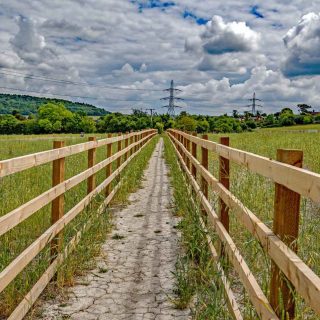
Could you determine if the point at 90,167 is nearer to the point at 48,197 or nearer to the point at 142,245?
the point at 142,245

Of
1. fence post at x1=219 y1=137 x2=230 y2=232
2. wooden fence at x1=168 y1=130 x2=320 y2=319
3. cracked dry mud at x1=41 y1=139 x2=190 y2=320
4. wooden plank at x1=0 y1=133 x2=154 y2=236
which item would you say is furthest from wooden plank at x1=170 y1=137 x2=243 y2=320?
wooden plank at x1=0 y1=133 x2=154 y2=236

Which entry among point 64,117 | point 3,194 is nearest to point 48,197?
point 3,194

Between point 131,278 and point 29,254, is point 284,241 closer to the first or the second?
point 29,254

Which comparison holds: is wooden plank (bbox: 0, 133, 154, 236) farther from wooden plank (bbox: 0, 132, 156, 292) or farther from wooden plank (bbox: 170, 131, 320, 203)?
wooden plank (bbox: 170, 131, 320, 203)

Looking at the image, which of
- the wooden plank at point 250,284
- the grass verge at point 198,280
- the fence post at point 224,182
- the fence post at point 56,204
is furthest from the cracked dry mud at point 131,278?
the fence post at point 224,182

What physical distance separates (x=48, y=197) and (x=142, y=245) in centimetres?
223

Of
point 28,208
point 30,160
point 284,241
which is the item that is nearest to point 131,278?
point 28,208

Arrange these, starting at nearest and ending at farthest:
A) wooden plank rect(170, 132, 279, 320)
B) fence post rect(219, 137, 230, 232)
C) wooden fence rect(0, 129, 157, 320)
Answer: wooden plank rect(170, 132, 279, 320) → wooden fence rect(0, 129, 157, 320) → fence post rect(219, 137, 230, 232)

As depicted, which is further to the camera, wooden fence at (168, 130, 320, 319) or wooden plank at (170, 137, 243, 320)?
wooden plank at (170, 137, 243, 320)

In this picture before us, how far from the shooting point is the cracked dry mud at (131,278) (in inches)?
151

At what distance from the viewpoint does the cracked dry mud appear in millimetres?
3830

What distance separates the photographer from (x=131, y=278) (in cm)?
467

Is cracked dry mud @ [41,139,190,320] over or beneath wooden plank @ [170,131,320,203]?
beneath

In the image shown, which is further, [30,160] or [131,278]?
[131,278]
